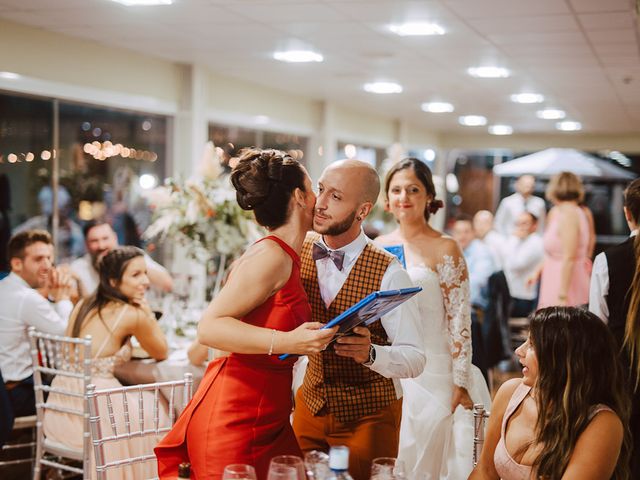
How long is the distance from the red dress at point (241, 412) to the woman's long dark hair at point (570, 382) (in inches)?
28.1

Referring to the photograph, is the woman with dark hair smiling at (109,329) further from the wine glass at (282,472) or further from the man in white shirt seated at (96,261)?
the wine glass at (282,472)

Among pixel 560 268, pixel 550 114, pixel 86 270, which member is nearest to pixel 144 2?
pixel 86 270

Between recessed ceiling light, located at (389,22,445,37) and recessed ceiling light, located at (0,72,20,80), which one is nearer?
recessed ceiling light, located at (389,22,445,37)

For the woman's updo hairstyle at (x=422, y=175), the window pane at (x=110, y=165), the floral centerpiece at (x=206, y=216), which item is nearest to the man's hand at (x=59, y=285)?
the floral centerpiece at (x=206, y=216)

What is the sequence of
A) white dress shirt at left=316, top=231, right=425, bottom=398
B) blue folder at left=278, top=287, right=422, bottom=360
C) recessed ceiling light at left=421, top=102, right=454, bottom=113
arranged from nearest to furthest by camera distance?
blue folder at left=278, top=287, right=422, bottom=360
white dress shirt at left=316, top=231, right=425, bottom=398
recessed ceiling light at left=421, top=102, right=454, bottom=113

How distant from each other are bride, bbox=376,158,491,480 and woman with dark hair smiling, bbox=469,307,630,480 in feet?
3.83

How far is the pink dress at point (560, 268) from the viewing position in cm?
745

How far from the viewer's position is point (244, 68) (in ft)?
27.0

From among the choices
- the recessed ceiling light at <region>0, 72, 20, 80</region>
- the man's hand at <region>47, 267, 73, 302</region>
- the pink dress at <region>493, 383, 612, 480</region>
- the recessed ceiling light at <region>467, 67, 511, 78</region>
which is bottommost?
the pink dress at <region>493, 383, 612, 480</region>

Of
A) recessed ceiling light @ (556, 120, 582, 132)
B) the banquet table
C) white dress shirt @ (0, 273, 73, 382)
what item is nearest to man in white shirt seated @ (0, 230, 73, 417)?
white dress shirt @ (0, 273, 73, 382)

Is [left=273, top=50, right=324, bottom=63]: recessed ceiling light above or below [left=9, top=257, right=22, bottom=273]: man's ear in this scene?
above

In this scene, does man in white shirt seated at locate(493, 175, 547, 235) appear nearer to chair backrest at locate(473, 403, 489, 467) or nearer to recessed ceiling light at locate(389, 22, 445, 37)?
recessed ceiling light at locate(389, 22, 445, 37)

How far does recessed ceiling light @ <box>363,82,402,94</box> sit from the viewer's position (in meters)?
9.15

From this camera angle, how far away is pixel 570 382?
238 cm
